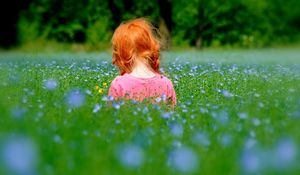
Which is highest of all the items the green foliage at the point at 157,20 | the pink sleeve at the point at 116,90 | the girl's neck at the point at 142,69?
the girl's neck at the point at 142,69

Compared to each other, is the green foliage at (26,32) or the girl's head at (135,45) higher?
the girl's head at (135,45)

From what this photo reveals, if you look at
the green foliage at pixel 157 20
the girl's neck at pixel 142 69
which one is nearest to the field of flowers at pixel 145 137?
the girl's neck at pixel 142 69

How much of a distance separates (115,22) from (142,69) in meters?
30.9

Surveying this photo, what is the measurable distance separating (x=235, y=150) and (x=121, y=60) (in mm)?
2763

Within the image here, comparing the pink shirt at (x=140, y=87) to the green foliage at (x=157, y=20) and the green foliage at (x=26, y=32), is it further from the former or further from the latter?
the green foliage at (x=26, y=32)

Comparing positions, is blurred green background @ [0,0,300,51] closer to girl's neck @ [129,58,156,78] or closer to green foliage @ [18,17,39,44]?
green foliage @ [18,17,39,44]

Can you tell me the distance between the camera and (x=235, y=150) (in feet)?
10.4

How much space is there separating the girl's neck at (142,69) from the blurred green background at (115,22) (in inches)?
1009

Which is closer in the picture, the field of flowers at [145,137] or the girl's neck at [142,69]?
the field of flowers at [145,137]

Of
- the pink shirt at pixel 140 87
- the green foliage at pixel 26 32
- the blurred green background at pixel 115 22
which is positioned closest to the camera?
the pink shirt at pixel 140 87

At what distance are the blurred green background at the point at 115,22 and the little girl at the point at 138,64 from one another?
2557 centimetres

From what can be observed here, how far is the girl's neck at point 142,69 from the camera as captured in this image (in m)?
5.67

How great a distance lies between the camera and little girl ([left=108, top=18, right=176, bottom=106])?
5566 mm

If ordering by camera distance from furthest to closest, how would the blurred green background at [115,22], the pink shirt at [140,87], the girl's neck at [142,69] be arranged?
the blurred green background at [115,22] → the girl's neck at [142,69] → the pink shirt at [140,87]
